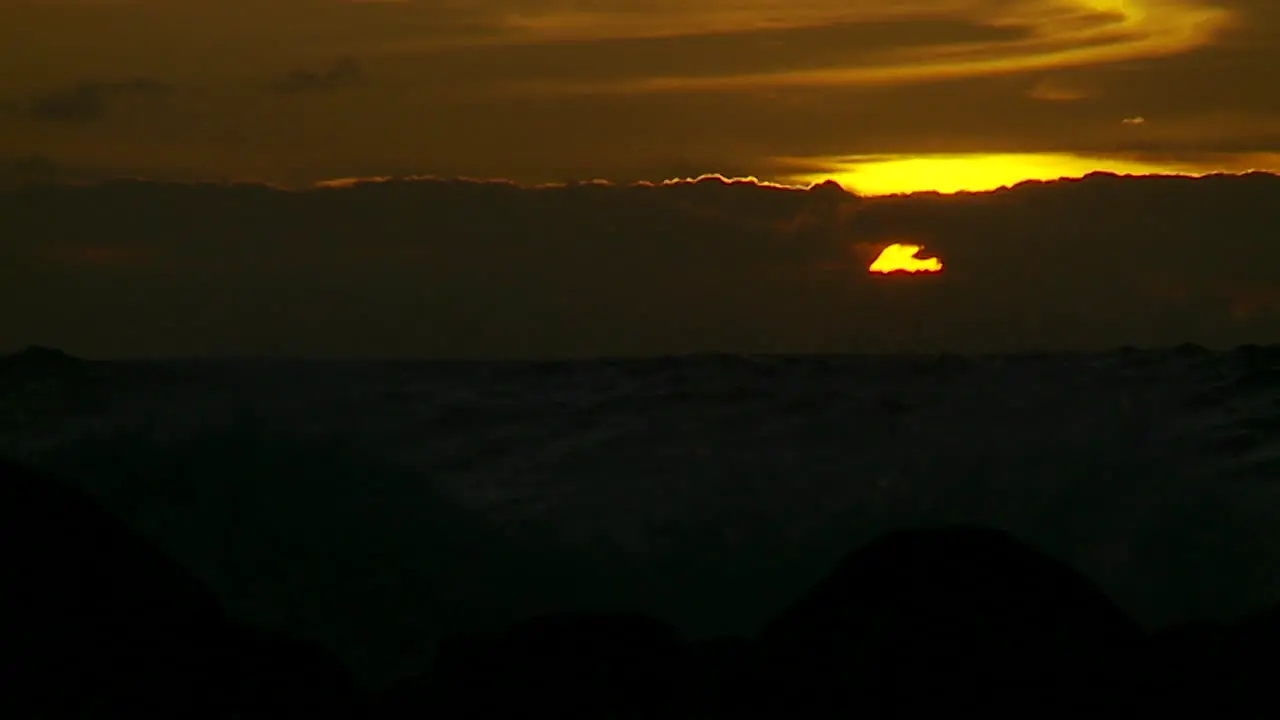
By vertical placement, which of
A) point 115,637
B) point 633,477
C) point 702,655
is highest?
point 115,637

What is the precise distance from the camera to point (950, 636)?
8914 mm

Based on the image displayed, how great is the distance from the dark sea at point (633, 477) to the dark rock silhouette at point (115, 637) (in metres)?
3.55

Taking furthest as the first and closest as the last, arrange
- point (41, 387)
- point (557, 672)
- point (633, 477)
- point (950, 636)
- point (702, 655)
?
point (41, 387)
point (633, 477)
point (702, 655)
point (950, 636)
point (557, 672)

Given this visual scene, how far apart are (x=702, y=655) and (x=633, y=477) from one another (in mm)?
10949

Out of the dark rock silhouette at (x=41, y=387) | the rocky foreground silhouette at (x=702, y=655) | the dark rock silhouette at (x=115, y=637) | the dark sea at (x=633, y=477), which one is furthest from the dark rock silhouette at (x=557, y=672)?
the dark rock silhouette at (x=41, y=387)

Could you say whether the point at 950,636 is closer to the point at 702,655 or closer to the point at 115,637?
the point at 702,655

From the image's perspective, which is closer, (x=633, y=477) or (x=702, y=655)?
(x=702, y=655)

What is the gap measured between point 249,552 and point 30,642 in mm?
6916

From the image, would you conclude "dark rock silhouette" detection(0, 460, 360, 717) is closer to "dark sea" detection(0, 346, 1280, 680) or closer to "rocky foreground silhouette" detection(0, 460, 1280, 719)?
"rocky foreground silhouette" detection(0, 460, 1280, 719)

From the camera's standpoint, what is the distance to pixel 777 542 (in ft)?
56.6

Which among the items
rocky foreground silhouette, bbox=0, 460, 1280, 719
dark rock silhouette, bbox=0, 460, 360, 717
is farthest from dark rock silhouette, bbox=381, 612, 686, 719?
dark rock silhouette, bbox=0, 460, 360, 717

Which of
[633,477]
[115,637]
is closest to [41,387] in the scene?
[633,477]

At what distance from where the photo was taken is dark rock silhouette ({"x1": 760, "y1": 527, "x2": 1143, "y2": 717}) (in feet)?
27.3

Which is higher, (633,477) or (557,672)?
(557,672)
